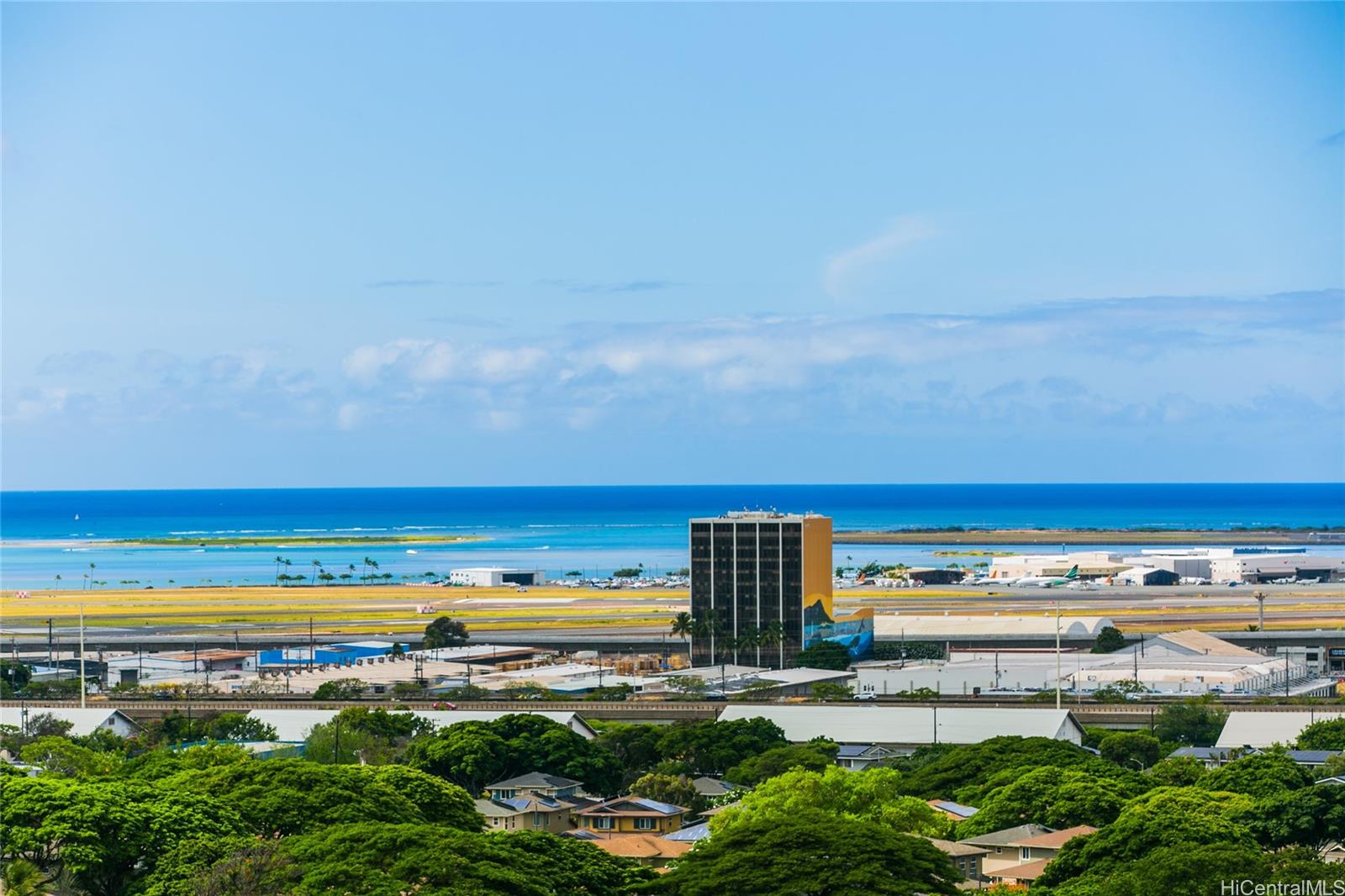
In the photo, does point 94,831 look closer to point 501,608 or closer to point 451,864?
point 451,864

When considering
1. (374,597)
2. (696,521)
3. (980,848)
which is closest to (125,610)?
(374,597)

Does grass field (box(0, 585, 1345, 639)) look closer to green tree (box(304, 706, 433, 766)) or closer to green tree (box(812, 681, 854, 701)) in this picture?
green tree (box(812, 681, 854, 701))

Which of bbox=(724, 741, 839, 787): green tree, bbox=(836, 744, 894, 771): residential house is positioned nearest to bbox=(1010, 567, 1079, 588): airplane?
bbox=(836, 744, 894, 771): residential house

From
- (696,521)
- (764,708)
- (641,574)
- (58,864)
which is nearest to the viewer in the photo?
(58,864)

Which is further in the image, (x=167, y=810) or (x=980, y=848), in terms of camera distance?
(x=980, y=848)

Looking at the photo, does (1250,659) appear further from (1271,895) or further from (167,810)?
(167,810)
